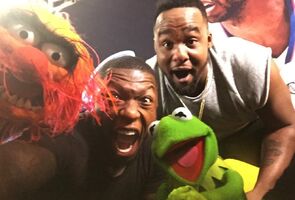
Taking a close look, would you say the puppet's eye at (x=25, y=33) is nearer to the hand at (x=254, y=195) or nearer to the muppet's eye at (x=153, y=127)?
the muppet's eye at (x=153, y=127)

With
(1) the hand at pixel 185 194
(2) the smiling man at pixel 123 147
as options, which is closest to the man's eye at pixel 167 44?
(2) the smiling man at pixel 123 147

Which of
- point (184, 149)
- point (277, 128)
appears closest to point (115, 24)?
point (184, 149)

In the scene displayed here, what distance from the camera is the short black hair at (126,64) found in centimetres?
102

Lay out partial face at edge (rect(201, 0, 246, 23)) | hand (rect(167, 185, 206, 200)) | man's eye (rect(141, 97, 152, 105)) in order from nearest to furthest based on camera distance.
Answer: hand (rect(167, 185, 206, 200)) → man's eye (rect(141, 97, 152, 105)) → partial face at edge (rect(201, 0, 246, 23))

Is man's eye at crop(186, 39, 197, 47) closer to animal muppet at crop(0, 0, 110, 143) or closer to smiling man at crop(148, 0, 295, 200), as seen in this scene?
smiling man at crop(148, 0, 295, 200)

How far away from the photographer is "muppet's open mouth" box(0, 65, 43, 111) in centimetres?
97

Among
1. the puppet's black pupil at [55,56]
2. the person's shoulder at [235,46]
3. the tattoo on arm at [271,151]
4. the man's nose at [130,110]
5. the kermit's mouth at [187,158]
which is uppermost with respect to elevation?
the puppet's black pupil at [55,56]

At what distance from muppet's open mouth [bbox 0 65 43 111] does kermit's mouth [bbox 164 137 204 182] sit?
A: 0.31 metres

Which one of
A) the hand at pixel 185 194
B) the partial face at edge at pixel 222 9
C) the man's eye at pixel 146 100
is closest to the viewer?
the hand at pixel 185 194

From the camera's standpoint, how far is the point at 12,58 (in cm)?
97

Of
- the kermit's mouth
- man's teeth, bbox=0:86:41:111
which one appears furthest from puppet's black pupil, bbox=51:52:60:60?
the kermit's mouth

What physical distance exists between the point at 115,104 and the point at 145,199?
22 centimetres

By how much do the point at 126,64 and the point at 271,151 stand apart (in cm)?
39

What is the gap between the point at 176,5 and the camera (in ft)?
3.43
